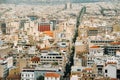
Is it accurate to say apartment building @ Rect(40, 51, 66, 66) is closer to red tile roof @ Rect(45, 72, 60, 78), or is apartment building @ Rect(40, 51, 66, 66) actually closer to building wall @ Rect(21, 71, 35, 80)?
building wall @ Rect(21, 71, 35, 80)

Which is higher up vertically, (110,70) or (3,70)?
(110,70)

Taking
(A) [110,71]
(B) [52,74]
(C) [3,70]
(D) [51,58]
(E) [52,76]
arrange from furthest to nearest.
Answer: (D) [51,58], (C) [3,70], (A) [110,71], (B) [52,74], (E) [52,76]

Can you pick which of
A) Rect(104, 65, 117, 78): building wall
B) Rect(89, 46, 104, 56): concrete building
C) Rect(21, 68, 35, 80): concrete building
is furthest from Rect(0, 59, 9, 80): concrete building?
Rect(89, 46, 104, 56): concrete building

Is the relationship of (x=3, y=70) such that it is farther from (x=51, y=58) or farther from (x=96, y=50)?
(x=96, y=50)

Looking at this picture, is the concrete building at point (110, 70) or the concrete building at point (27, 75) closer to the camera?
the concrete building at point (110, 70)

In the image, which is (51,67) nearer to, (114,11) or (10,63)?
(10,63)

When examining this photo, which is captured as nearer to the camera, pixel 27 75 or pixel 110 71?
pixel 110 71

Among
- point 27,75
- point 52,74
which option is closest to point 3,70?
point 27,75

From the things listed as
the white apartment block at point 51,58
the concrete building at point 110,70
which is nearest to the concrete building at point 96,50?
the white apartment block at point 51,58

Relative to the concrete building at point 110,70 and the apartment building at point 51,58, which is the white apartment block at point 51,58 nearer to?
the apartment building at point 51,58

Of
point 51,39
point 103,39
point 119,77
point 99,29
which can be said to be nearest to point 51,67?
point 119,77

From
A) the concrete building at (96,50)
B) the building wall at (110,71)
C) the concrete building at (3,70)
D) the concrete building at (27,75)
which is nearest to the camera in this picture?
the building wall at (110,71)

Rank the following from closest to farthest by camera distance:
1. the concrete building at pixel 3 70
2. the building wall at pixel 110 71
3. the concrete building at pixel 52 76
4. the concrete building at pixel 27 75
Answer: the concrete building at pixel 52 76, the building wall at pixel 110 71, the concrete building at pixel 27 75, the concrete building at pixel 3 70
